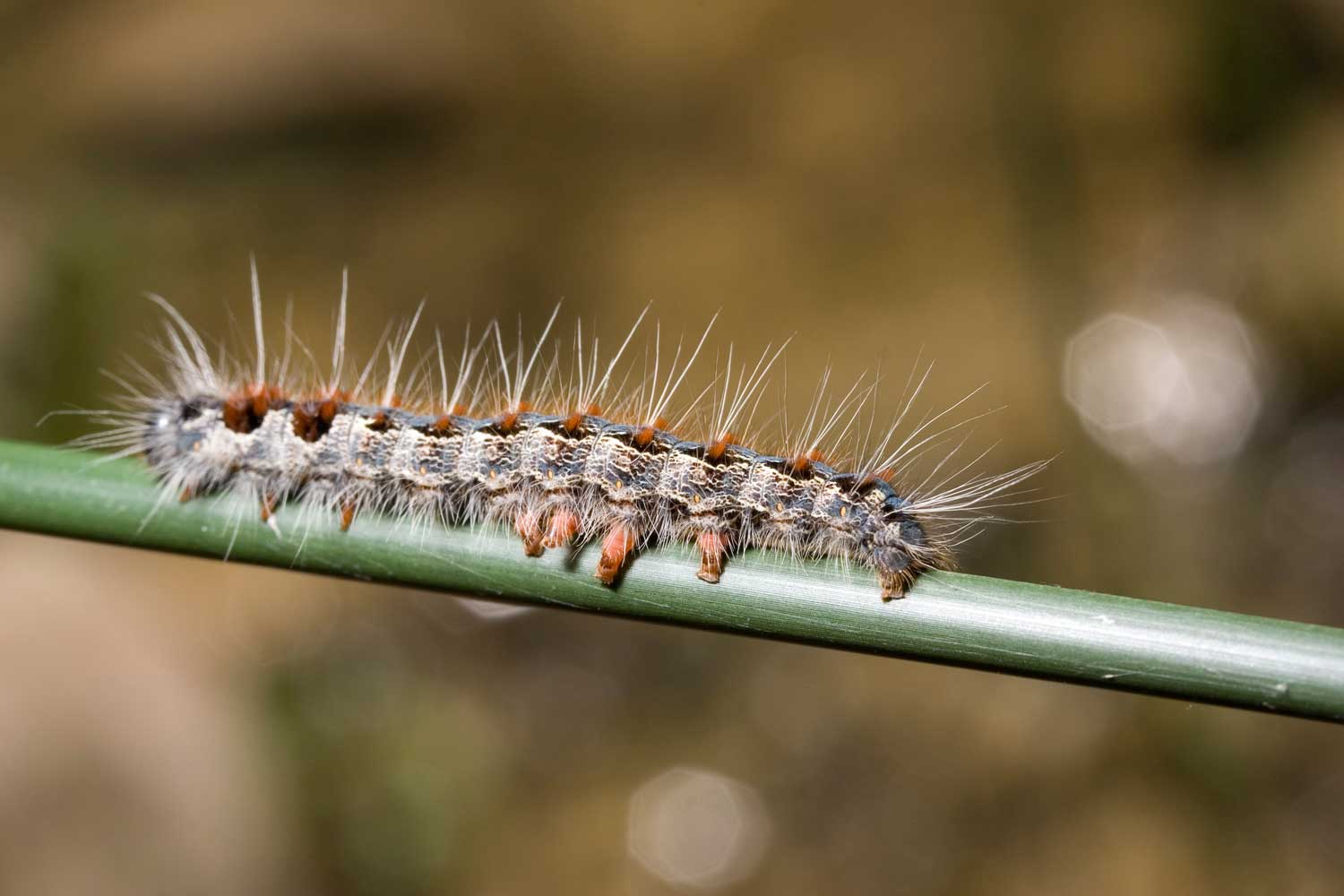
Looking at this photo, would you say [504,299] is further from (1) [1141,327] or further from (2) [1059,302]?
(1) [1141,327]

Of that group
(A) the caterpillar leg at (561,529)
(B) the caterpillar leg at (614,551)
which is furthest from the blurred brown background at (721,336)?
(B) the caterpillar leg at (614,551)

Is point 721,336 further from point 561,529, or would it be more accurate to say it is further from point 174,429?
point 561,529

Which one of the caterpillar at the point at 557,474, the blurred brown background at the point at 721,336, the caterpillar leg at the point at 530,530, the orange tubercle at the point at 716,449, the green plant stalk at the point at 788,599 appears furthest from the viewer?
the blurred brown background at the point at 721,336

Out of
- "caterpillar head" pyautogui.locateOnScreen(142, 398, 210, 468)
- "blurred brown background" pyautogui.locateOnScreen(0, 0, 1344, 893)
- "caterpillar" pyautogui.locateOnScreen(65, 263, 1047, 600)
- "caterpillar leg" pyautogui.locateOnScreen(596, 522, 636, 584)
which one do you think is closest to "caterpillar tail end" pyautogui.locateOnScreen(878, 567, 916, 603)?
"caterpillar" pyautogui.locateOnScreen(65, 263, 1047, 600)

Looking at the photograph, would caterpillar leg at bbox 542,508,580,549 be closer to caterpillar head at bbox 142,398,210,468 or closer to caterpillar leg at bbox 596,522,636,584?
caterpillar leg at bbox 596,522,636,584

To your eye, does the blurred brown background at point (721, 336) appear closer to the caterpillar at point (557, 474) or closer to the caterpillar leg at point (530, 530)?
the caterpillar at point (557, 474)

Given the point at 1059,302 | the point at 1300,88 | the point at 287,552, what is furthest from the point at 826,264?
the point at 287,552
